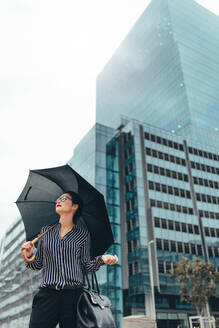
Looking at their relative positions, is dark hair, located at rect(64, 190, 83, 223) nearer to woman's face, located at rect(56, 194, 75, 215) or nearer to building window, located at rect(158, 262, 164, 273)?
woman's face, located at rect(56, 194, 75, 215)

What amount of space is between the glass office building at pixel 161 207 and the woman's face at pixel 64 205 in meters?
Answer: 28.6

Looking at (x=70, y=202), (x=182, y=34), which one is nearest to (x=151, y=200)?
(x=70, y=202)

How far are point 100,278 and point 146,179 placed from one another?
14531 millimetres

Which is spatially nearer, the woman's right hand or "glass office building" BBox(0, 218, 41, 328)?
the woman's right hand

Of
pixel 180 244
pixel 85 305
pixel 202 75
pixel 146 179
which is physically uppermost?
pixel 202 75

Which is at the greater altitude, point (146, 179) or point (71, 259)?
point (146, 179)

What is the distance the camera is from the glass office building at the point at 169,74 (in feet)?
240

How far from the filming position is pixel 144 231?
36.7 metres

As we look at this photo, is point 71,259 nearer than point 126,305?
Yes

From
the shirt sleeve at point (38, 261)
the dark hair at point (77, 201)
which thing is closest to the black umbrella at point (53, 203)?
the dark hair at point (77, 201)

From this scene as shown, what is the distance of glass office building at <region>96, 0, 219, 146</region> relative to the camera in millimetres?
73000

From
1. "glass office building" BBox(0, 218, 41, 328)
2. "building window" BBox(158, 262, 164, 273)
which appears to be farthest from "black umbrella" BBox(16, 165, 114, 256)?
"glass office building" BBox(0, 218, 41, 328)

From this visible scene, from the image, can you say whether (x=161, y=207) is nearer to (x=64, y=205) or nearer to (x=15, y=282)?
(x=15, y=282)

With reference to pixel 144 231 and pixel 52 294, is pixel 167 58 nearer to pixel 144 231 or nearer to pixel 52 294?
pixel 144 231
